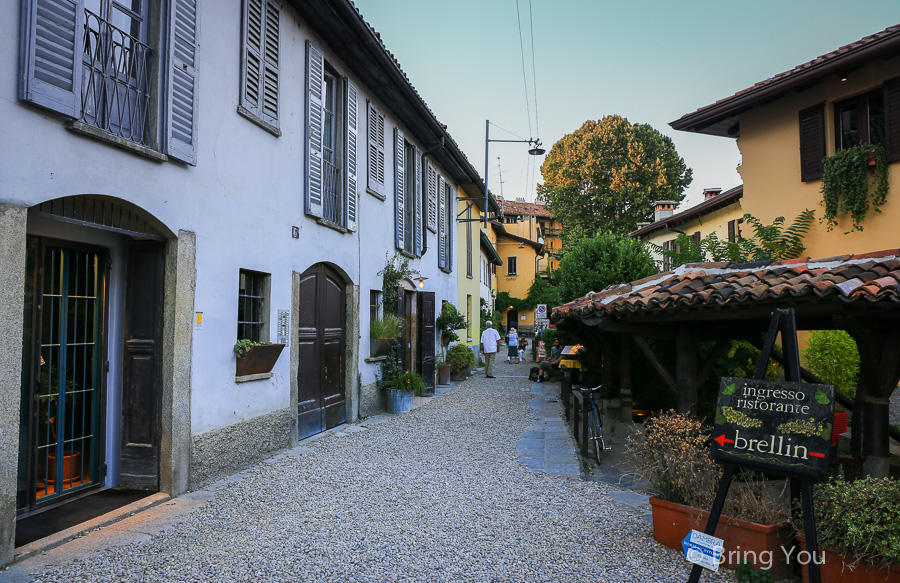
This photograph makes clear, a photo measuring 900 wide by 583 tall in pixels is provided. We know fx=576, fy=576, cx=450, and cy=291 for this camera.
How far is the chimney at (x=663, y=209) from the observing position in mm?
24844

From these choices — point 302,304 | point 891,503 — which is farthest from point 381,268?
point 891,503

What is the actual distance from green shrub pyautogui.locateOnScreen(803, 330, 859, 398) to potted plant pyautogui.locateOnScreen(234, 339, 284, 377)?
809 centimetres

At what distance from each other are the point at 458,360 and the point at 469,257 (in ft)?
17.7

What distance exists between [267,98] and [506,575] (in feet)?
19.2

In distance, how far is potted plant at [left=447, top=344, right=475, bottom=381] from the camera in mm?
16062

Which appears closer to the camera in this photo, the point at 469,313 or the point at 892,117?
the point at 892,117

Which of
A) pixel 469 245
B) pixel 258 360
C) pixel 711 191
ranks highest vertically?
pixel 711 191

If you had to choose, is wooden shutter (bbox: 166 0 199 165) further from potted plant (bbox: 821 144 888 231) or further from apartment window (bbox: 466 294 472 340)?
apartment window (bbox: 466 294 472 340)

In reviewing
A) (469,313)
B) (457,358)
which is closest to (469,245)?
(469,313)

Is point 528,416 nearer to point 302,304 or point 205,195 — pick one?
point 302,304

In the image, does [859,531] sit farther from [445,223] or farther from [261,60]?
[445,223]

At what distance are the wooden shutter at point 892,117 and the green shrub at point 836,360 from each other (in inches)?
110

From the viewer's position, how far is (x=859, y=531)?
3.15 m

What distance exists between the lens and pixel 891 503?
3.15 m
